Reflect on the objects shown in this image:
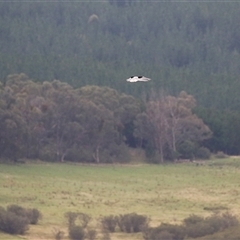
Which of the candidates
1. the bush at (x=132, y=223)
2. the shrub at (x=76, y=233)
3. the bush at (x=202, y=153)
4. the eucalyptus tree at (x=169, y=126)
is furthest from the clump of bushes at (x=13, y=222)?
the bush at (x=202, y=153)

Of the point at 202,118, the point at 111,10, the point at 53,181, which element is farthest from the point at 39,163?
the point at 111,10

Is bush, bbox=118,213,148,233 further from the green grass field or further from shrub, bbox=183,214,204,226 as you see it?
shrub, bbox=183,214,204,226

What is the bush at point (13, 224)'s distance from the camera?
41.2 m

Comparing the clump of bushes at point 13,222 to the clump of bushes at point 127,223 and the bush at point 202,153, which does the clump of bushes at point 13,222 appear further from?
the bush at point 202,153

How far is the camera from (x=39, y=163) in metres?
68.6

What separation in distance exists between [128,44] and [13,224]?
85186 mm

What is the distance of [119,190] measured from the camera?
57.1 metres

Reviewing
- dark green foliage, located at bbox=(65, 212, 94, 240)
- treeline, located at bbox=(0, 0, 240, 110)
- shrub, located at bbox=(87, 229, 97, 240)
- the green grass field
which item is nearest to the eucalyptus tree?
the green grass field

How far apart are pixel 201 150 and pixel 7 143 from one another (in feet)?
47.4

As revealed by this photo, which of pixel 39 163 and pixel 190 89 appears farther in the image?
pixel 190 89

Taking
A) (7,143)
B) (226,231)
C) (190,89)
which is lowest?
(226,231)

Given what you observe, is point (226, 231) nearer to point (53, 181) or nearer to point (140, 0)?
point (53, 181)

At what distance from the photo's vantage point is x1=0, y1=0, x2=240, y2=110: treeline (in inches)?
3634

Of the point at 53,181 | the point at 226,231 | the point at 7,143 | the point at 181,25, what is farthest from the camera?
the point at 181,25
